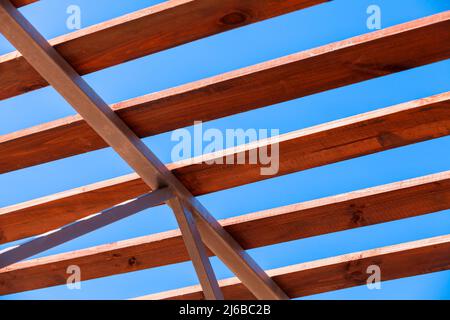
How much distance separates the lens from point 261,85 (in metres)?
4.00

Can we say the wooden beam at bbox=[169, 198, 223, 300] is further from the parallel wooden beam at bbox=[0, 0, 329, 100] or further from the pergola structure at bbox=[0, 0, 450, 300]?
the parallel wooden beam at bbox=[0, 0, 329, 100]

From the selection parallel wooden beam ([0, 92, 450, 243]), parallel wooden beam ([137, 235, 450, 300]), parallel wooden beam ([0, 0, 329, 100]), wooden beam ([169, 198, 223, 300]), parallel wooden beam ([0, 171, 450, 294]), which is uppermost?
parallel wooden beam ([0, 0, 329, 100])

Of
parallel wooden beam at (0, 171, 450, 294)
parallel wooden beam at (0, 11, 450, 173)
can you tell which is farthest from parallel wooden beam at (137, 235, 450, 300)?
parallel wooden beam at (0, 11, 450, 173)

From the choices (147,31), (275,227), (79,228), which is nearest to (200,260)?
(275,227)

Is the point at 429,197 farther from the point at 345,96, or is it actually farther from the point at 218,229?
the point at 218,229

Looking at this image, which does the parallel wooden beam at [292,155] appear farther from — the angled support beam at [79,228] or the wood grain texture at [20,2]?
the wood grain texture at [20,2]

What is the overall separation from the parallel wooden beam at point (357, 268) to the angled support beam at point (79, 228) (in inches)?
44.3

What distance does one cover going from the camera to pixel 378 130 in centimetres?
413

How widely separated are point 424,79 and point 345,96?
0.50m

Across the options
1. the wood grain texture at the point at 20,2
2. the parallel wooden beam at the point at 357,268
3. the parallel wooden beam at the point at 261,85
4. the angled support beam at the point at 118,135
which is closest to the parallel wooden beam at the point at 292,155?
the angled support beam at the point at 118,135

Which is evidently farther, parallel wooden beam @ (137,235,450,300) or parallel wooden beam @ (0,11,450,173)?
parallel wooden beam @ (137,235,450,300)

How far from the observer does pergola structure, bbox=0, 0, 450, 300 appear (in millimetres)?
3785
